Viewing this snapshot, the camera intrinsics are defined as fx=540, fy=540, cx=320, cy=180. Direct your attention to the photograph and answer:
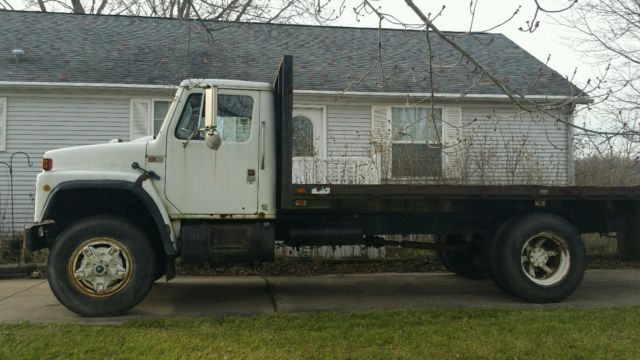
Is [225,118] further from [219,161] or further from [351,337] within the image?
[351,337]

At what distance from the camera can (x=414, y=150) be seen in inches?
451

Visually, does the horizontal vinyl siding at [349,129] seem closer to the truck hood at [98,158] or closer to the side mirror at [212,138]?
the truck hood at [98,158]

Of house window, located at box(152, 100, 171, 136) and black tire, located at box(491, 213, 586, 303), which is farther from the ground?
house window, located at box(152, 100, 171, 136)

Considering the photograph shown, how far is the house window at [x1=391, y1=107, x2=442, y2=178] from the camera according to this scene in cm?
1093

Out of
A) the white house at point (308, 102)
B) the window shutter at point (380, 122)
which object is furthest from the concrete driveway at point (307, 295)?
the window shutter at point (380, 122)

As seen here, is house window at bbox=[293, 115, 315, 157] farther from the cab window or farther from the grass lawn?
the grass lawn

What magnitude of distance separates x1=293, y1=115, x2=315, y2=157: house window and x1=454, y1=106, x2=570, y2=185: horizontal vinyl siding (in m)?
3.00

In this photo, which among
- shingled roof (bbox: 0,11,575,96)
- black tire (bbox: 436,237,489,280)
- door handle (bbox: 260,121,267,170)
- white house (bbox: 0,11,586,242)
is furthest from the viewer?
shingled roof (bbox: 0,11,575,96)

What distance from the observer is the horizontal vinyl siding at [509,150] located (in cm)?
1084

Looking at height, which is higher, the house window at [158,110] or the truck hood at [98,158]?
the house window at [158,110]

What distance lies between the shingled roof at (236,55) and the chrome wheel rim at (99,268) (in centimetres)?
625

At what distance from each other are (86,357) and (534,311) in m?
4.49

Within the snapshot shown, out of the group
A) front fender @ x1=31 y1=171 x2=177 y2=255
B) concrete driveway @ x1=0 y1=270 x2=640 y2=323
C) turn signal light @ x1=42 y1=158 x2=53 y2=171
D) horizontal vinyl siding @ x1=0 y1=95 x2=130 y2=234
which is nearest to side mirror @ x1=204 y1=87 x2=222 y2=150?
front fender @ x1=31 y1=171 x2=177 y2=255

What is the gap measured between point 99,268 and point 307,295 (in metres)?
2.64
